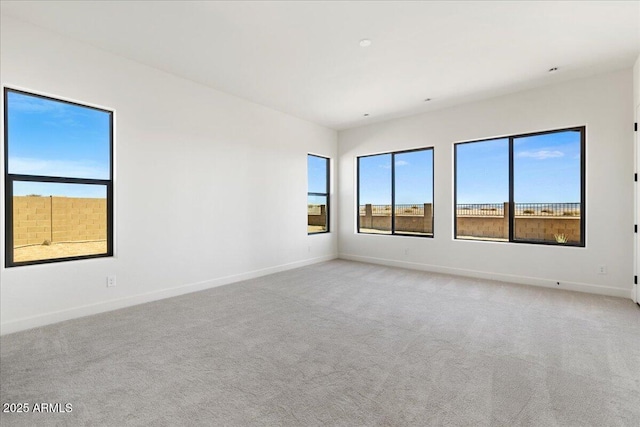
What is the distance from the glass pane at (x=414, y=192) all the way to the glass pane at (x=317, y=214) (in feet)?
5.20

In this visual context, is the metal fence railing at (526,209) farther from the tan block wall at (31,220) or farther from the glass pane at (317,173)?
the tan block wall at (31,220)

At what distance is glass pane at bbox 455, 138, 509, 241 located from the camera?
5.00 m

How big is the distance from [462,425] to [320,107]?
4.85 meters

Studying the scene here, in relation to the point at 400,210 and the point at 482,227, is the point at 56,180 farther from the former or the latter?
the point at 482,227

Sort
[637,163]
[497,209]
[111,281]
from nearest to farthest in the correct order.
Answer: [111,281] → [637,163] → [497,209]

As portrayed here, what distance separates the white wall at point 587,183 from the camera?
12.8 feet

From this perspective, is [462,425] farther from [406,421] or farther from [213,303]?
[213,303]

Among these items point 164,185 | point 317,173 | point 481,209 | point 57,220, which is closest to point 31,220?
point 57,220

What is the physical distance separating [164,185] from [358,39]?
296cm

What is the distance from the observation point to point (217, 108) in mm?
4535

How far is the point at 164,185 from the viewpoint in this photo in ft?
12.9

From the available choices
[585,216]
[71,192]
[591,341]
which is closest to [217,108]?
[71,192]

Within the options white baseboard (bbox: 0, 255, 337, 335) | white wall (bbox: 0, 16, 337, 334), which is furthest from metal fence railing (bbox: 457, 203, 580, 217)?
white baseboard (bbox: 0, 255, 337, 335)

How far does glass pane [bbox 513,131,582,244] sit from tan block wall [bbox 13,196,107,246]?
5.88 metres
